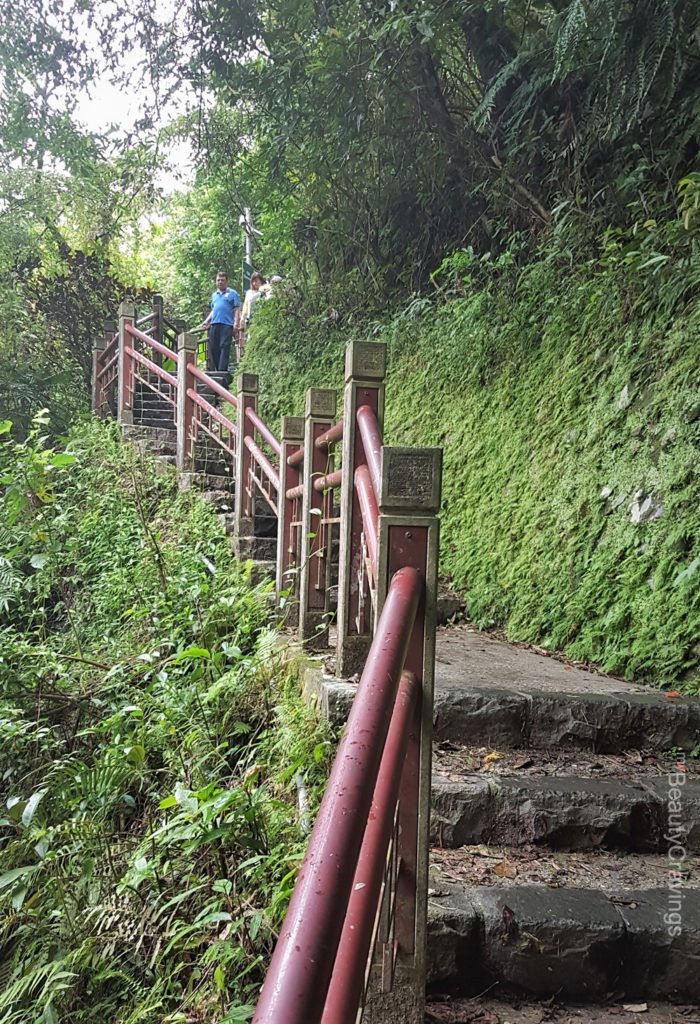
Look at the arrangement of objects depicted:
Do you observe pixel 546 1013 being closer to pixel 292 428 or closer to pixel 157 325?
pixel 292 428

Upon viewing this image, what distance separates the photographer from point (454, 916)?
77.8 inches

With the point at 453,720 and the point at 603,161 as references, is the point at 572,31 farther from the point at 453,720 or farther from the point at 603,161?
the point at 453,720

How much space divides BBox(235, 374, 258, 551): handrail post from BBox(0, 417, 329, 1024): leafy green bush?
0.33m

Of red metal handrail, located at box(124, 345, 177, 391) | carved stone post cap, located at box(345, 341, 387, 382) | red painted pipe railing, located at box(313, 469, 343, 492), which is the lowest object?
red painted pipe railing, located at box(313, 469, 343, 492)

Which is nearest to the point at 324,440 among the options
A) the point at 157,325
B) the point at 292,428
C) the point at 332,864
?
the point at 292,428

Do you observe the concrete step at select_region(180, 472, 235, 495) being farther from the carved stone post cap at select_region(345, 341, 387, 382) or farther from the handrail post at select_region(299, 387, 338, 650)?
the carved stone post cap at select_region(345, 341, 387, 382)

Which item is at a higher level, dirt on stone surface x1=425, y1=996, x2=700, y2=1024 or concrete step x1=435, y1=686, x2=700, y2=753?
concrete step x1=435, y1=686, x2=700, y2=753

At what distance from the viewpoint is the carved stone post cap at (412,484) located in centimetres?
191

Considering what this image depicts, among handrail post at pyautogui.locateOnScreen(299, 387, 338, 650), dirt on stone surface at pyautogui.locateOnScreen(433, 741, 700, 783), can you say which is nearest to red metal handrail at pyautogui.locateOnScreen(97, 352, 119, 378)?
handrail post at pyautogui.locateOnScreen(299, 387, 338, 650)

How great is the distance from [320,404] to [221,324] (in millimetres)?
7899

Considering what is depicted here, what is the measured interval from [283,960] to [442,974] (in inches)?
54.4

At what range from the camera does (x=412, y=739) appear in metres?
1.83

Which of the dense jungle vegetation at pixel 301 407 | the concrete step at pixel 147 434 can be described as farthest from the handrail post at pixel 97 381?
the concrete step at pixel 147 434

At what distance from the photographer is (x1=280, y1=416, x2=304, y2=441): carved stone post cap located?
4344 millimetres
